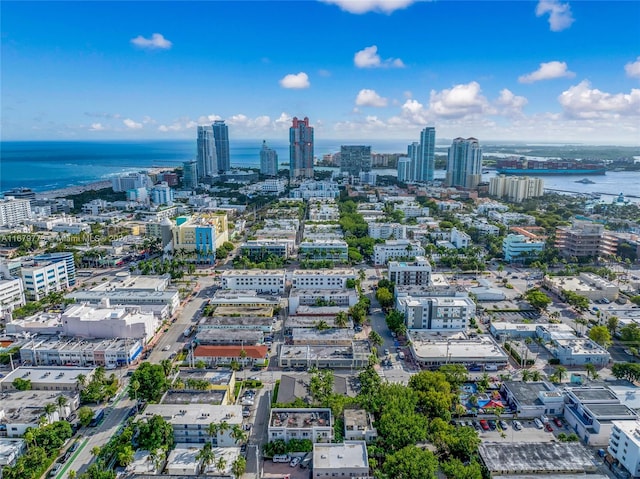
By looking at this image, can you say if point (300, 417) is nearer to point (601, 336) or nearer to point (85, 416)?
point (85, 416)

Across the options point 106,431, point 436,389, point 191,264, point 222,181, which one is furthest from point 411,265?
point 222,181

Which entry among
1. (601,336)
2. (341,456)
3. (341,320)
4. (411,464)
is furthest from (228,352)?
(601,336)

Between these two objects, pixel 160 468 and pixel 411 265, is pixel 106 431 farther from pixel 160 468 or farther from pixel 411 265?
pixel 411 265

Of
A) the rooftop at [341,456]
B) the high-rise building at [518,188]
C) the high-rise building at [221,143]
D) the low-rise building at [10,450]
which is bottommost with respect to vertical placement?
the low-rise building at [10,450]

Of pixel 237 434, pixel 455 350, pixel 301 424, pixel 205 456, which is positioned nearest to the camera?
pixel 205 456

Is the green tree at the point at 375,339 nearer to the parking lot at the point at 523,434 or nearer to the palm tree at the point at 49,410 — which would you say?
the parking lot at the point at 523,434

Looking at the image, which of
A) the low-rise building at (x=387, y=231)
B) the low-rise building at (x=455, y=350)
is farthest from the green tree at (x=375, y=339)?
the low-rise building at (x=387, y=231)
